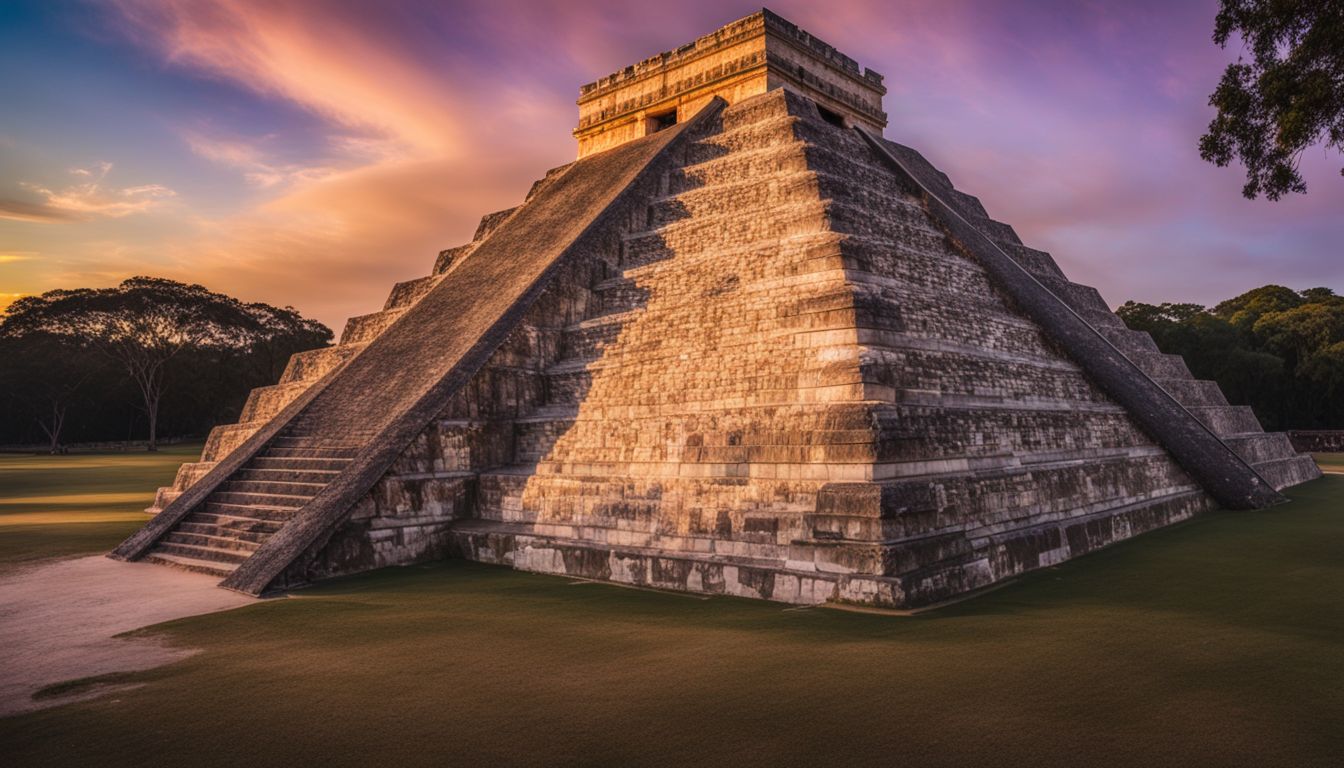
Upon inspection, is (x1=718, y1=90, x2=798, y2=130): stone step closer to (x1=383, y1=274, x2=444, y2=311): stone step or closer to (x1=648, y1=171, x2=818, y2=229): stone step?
(x1=648, y1=171, x2=818, y2=229): stone step

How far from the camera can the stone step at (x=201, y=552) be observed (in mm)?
9062

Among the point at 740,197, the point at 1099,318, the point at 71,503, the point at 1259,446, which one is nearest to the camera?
the point at 740,197

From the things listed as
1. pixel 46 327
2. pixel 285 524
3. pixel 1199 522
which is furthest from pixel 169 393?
pixel 1199 522

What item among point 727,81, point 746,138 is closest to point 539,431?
point 746,138

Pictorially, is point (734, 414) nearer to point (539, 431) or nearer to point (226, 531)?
point (539, 431)

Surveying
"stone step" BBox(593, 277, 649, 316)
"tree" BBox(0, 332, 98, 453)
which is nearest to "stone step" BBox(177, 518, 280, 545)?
"stone step" BBox(593, 277, 649, 316)

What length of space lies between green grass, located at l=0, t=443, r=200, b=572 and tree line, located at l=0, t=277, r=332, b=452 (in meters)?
9.30

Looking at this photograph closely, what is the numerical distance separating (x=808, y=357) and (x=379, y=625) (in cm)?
502

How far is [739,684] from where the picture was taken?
4.71m

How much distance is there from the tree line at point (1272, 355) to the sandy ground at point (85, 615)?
Result: 35.5 m

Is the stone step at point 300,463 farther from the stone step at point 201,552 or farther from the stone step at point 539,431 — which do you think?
the stone step at point 539,431

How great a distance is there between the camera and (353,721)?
4246 millimetres

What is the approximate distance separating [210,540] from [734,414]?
6.70 meters

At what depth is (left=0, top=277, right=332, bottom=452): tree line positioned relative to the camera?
38812 millimetres
